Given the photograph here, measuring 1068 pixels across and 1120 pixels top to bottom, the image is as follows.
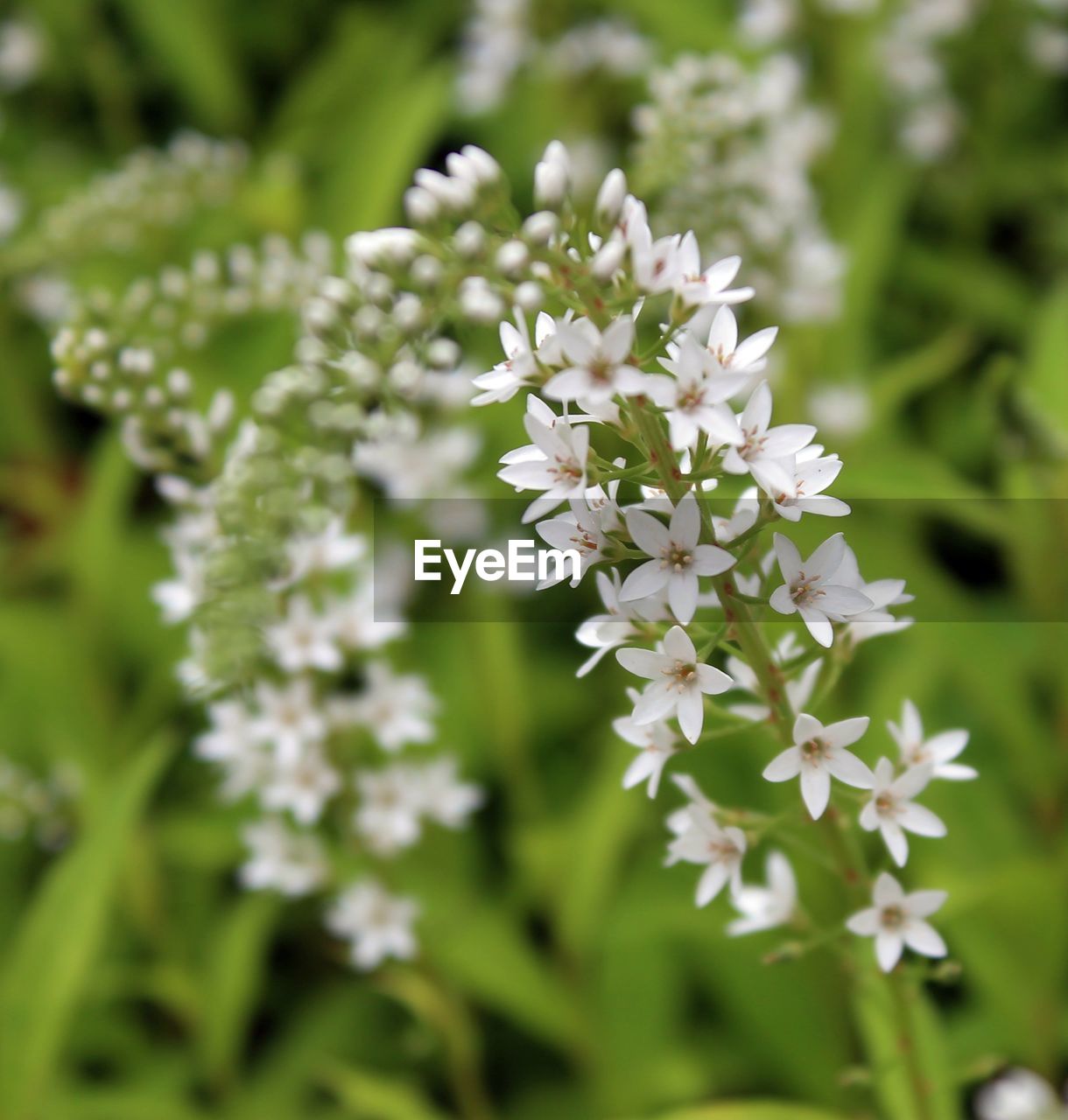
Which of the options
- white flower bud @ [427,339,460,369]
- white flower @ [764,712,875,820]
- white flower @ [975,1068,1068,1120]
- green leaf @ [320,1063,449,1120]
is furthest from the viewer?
white flower @ [975,1068,1068,1120]

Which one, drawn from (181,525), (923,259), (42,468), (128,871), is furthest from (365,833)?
(923,259)

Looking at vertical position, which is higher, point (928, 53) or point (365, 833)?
point (928, 53)

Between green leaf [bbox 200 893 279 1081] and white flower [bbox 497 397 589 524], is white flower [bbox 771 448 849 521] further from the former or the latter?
green leaf [bbox 200 893 279 1081]

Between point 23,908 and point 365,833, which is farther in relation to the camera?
point 23,908

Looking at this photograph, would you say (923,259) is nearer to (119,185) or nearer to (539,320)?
(119,185)

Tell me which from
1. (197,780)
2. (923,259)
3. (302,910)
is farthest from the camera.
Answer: (923,259)

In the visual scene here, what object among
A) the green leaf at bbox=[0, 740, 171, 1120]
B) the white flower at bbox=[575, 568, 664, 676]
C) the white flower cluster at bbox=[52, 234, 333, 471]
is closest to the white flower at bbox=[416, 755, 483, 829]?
A: the green leaf at bbox=[0, 740, 171, 1120]
